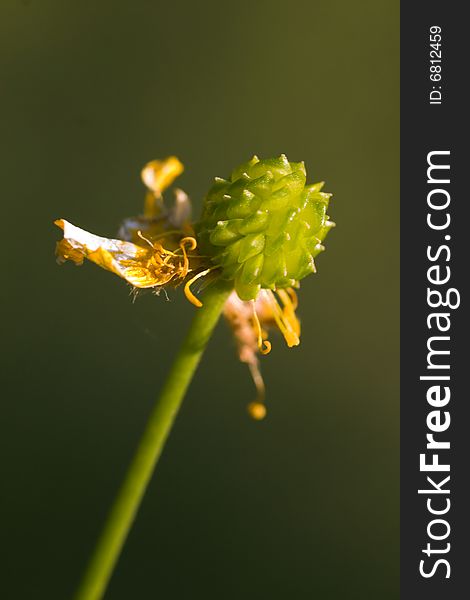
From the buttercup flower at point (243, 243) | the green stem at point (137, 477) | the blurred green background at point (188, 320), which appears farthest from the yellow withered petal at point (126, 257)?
the blurred green background at point (188, 320)

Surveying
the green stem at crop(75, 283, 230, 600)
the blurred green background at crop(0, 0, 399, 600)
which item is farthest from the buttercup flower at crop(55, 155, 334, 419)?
the blurred green background at crop(0, 0, 399, 600)

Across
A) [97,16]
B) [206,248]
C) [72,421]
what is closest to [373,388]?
[72,421]

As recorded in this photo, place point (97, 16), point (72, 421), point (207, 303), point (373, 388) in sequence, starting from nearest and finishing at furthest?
point (207, 303) → point (72, 421) → point (373, 388) → point (97, 16)

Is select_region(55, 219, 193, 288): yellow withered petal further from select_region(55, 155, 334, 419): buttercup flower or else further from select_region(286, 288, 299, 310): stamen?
select_region(286, 288, 299, 310): stamen

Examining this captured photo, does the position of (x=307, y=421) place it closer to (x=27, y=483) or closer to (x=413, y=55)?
(x=27, y=483)

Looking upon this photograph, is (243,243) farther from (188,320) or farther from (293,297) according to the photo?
(188,320)

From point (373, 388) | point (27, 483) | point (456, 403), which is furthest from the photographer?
point (373, 388)

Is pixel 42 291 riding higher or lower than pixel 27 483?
higher
